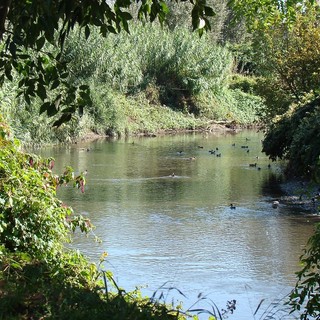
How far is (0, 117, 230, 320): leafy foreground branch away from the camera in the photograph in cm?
468

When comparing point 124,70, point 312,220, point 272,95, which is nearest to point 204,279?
point 312,220

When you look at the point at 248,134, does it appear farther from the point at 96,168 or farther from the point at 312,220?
the point at 312,220

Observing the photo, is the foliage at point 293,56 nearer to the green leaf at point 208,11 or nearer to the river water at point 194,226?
the river water at point 194,226

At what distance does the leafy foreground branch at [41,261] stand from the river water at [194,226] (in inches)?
29.3

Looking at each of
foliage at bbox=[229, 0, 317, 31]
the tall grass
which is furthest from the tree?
the tall grass

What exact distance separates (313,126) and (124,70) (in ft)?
82.1

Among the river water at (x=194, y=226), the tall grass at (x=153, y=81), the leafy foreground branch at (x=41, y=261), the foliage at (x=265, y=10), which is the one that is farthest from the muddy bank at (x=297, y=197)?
the tall grass at (x=153, y=81)

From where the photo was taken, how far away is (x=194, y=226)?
15.9m

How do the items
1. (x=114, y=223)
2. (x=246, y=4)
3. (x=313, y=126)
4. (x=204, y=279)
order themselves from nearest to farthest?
1. (x=246, y=4)
2. (x=204, y=279)
3. (x=114, y=223)
4. (x=313, y=126)

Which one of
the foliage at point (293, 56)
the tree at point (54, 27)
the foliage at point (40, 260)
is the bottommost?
the foliage at point (40, 260)

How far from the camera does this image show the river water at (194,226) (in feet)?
37.1

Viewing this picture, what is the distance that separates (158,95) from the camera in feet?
162

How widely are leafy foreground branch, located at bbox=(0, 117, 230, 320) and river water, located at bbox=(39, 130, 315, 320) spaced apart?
744 mm

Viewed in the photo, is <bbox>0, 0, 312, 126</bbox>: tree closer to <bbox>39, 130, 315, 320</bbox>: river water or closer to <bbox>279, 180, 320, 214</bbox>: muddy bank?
<bbox>39, 130, 315, 320</bbox>: river water
